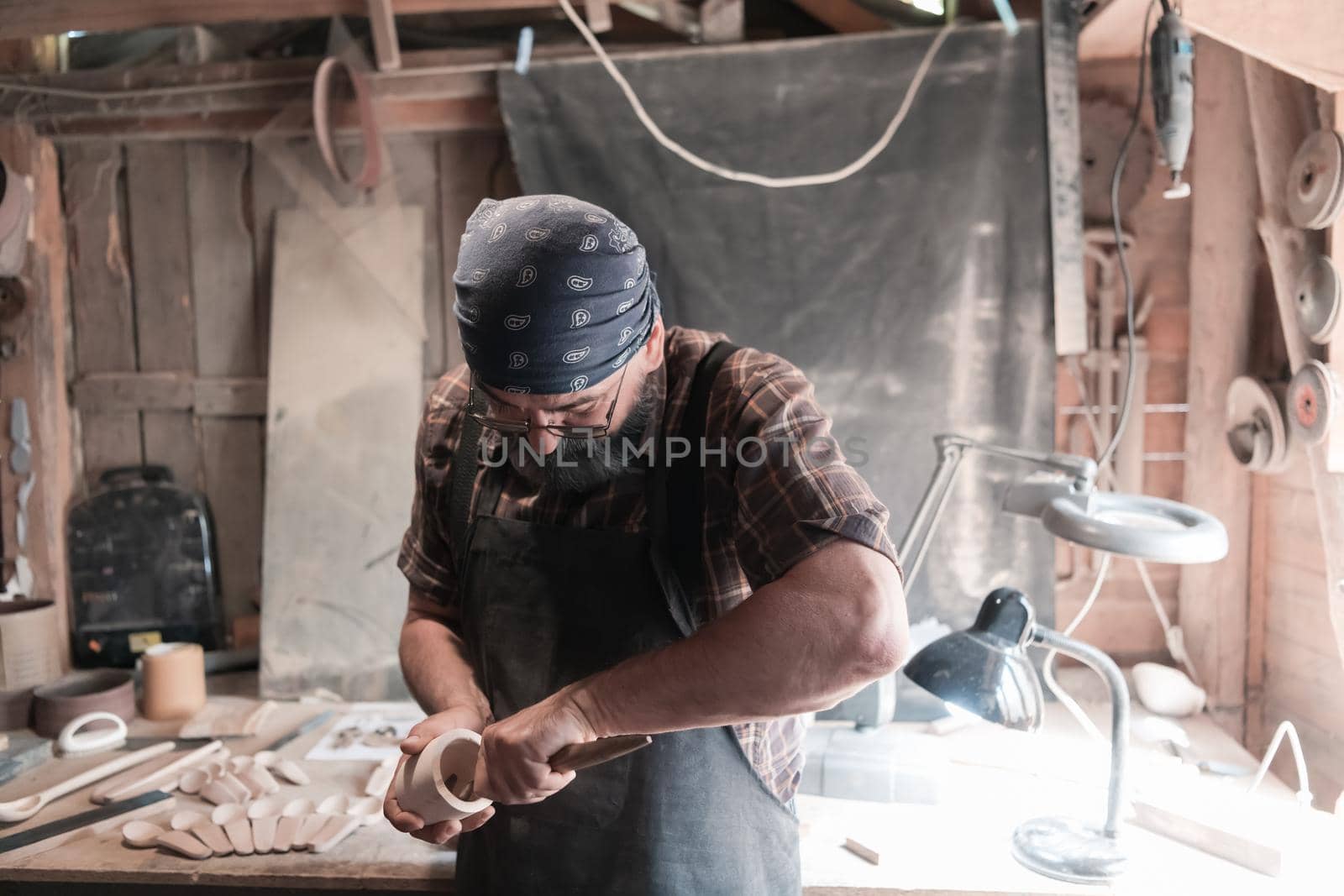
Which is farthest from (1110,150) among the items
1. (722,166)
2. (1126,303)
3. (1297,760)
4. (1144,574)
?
(1297,760)

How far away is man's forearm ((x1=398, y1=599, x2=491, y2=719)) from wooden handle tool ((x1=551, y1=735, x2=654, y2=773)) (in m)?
0.30

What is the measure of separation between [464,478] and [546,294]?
42 centimetres

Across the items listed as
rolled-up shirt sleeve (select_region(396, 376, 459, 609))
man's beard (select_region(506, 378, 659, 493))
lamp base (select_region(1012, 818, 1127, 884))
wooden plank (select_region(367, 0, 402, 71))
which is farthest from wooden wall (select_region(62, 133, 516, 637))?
lamp base (select_region(1012, 818, 1127, 884))

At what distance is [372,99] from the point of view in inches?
98.3

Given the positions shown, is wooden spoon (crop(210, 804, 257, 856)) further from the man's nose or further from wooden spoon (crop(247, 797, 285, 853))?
the man's nose

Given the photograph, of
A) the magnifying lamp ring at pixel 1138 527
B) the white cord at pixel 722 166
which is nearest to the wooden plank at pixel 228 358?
the white cord at pixel 722 166

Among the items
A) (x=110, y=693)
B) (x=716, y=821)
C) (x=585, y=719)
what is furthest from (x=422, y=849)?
(x=110, y=693)

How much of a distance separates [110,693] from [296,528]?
594 millimetres

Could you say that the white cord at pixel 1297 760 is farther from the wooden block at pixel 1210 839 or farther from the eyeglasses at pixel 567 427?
the eyeglasses at pixel 567 427

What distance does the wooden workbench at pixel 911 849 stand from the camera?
5.49 feet

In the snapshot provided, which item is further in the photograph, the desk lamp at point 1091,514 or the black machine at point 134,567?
the black machine at point 134,567

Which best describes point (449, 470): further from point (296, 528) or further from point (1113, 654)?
point (1113, 654)

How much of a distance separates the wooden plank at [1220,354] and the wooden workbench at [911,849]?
0.31 metres

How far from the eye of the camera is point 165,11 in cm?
241
